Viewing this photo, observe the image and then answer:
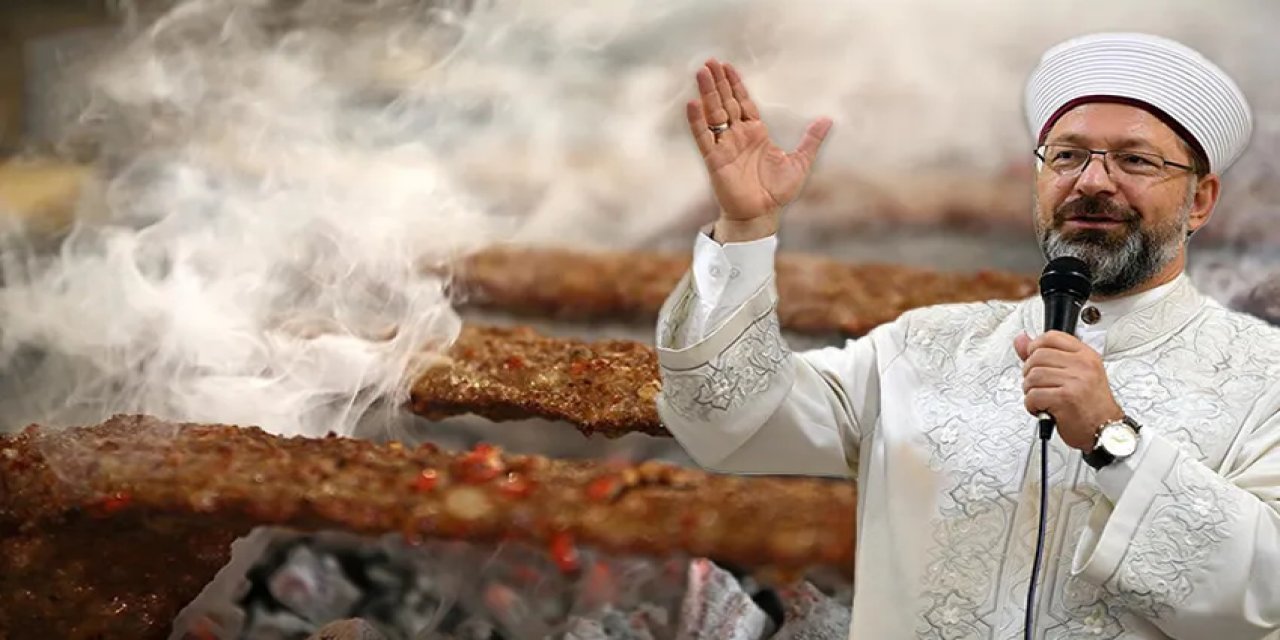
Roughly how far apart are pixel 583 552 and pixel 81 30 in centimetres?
150

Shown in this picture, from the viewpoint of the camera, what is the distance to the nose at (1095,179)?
2.02 meters

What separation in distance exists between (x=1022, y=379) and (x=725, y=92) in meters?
0.58

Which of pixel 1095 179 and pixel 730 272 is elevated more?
pixel 1095 179

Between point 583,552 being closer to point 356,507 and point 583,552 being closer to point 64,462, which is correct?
point 356,507

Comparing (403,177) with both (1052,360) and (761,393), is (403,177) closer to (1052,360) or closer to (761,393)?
(761,393)

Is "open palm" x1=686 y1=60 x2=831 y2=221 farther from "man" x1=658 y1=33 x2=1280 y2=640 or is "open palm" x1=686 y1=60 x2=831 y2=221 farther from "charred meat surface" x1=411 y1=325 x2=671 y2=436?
"charred meat surface" x1=411 y1=325 x2=671 y2=436

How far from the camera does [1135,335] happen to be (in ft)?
6.81

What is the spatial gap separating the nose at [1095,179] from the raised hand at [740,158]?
0.38 m

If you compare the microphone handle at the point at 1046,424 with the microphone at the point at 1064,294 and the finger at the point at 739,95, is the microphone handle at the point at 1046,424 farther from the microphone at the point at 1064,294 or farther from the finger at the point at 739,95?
the finger at the point at 739,95

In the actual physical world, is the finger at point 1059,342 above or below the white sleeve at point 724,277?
above

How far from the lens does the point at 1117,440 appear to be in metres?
1.79

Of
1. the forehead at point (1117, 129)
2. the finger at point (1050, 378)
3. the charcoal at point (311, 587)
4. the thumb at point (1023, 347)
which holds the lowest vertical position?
the charcoal at point (311, 587)

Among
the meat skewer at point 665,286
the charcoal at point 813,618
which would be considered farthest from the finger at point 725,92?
the charcoal at point 813,618

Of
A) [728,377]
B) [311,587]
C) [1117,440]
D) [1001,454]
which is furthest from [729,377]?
[311,587]
